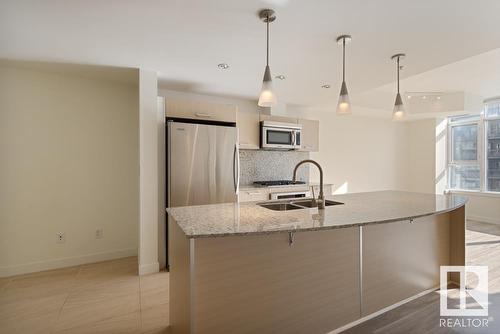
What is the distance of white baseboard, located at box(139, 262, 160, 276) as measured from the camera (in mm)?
2885

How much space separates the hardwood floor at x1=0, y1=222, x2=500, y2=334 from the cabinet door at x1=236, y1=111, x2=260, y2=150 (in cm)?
205

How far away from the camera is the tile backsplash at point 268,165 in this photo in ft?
14.0

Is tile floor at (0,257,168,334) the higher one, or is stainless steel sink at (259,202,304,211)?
stainless steel sink at (259,202,304,211)

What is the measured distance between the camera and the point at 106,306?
2264mm

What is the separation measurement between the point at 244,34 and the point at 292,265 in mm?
1861

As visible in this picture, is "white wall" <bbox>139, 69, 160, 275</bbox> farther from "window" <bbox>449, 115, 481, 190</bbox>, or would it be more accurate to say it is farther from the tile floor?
"window" <bbox>449, 115, 481, 190</bbox>

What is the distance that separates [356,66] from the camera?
2854mm

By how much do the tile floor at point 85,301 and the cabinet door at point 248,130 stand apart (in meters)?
2.05

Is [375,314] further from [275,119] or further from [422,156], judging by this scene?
[422,156]

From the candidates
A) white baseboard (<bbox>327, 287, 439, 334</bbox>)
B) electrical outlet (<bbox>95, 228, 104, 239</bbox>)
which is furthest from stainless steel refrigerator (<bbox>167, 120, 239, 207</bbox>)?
white baseboard (<bbox>327, 287, 439, 334</bbox>)

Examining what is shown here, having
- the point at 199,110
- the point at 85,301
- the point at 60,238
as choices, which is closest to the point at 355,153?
the point at 199,110

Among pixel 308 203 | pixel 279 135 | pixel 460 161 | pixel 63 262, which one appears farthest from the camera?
pixel 460 161

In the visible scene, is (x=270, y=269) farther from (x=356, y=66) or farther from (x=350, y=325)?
(x=356, y=66)

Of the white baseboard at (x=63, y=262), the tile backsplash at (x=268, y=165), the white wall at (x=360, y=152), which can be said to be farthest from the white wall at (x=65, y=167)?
the white wall at (x=360, y=152)
